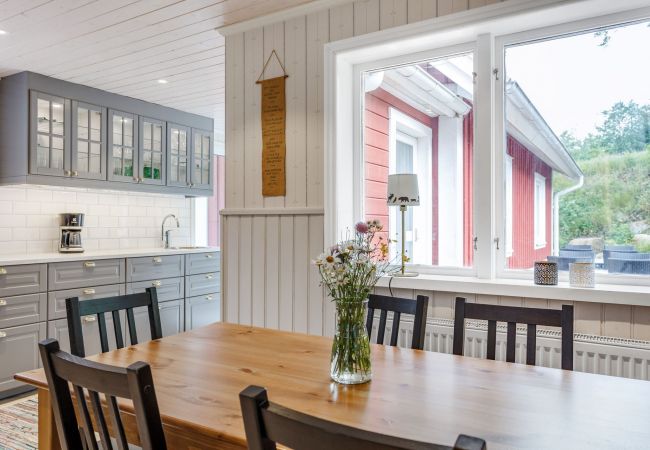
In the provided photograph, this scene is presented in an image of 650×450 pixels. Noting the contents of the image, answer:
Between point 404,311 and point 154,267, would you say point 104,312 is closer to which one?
point 404,311

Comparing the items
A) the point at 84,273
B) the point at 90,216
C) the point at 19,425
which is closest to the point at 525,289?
the point at 19,425

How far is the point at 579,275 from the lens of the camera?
221cm

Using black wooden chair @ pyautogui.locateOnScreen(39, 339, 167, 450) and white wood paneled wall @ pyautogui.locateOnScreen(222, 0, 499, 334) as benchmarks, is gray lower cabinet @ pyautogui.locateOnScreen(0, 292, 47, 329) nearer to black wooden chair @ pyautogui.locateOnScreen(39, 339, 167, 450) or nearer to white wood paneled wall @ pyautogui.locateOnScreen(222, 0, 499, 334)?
white wood paneled wall @ pyautogui.locateOnScreen(222, 0, 499, 334)

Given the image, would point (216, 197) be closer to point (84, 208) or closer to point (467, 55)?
point (84, 208)

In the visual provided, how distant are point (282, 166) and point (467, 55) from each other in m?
1.23

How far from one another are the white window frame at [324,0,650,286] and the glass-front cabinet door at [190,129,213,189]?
261cm

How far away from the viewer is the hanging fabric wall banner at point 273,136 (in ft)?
9.66

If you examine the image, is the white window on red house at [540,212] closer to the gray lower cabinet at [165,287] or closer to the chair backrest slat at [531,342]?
the chair backrest slat at [531,342]

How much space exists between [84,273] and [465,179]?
3000mm

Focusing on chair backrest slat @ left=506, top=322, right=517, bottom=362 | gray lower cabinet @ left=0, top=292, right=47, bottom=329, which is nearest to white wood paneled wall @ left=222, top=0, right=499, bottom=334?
chair backrest slat @ left=506, top=322, right=517, bottom=362

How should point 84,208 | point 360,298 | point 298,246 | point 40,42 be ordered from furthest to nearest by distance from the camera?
point 84,208 → point 40,42 → point 298,246 → point 360,298

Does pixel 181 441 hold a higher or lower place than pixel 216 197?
lower

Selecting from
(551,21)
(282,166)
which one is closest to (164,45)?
(282,166)

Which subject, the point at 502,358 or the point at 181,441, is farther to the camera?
the point at 502,358
